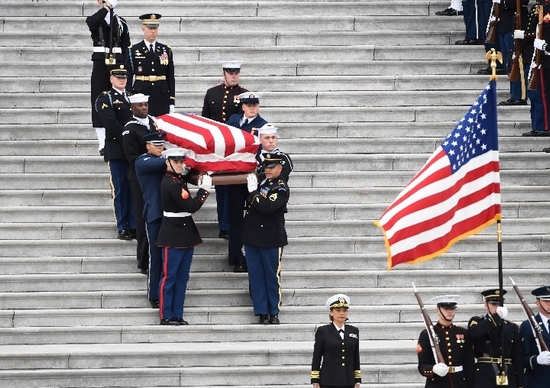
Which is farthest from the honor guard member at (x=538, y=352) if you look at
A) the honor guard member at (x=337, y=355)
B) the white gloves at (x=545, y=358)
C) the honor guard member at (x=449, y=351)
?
the honor guard member at (x=337, y=355)

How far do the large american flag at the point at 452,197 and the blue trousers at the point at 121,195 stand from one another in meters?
5.36

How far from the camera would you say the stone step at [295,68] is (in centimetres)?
1991

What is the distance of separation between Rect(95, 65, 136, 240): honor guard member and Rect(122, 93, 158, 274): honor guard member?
40 centimetres

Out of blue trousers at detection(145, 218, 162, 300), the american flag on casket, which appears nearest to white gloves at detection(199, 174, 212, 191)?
the american flag on casket

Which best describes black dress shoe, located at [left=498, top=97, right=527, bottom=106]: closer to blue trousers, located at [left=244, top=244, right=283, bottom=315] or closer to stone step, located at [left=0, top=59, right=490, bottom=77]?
stone step, located at [left=0, top=59, right=490, bottom=77]

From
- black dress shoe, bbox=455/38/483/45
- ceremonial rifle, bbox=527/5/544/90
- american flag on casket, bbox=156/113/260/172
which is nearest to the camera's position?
american flag on casket, bbox=156/113/260/172

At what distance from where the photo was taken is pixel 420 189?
40.5ft

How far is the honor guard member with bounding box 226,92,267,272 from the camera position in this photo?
54.5 ft

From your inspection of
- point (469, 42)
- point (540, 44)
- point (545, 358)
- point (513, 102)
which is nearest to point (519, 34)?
point (540, 44)

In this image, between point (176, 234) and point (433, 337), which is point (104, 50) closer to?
point (176, 234)

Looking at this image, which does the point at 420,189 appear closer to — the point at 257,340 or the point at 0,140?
the point at 257,340

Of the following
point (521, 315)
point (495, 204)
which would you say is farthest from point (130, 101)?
point (495, 204)

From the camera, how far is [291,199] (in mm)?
17812

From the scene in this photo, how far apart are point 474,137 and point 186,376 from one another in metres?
4.39
